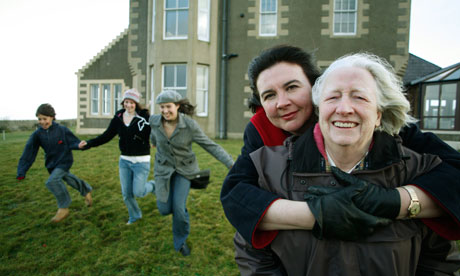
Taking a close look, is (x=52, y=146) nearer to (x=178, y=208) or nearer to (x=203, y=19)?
(x=178, y=208)

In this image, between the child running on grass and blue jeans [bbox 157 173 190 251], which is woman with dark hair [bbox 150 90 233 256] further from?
the child running on grass

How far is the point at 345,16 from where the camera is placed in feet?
44.5

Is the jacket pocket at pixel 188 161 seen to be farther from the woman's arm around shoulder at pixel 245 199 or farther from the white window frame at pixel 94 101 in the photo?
the white window frame at pixel 94 101

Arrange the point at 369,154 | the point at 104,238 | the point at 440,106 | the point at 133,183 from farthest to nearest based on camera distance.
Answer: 1. the point at 440,106
2. the point at 133,183
3. the point at 104,238
4. the point at 369,154

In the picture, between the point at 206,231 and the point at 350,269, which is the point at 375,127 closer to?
the point at 350,269

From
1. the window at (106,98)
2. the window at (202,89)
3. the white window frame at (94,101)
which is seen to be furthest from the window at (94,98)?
the window at (202,89)

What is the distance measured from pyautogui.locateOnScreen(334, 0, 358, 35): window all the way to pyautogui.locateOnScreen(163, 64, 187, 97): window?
744 centimetres

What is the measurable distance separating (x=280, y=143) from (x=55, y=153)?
15.8 ft

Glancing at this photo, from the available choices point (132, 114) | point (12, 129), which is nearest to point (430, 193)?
point (132, 114)

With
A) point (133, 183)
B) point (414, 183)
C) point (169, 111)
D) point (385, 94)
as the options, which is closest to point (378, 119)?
point (385, 94)

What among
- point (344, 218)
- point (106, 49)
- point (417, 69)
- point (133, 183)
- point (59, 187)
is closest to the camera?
point (344, 218)

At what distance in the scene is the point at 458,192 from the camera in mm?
1292

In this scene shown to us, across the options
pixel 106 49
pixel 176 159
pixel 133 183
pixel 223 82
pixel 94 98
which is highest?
pixel 106 49

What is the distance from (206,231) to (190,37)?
10.8m
